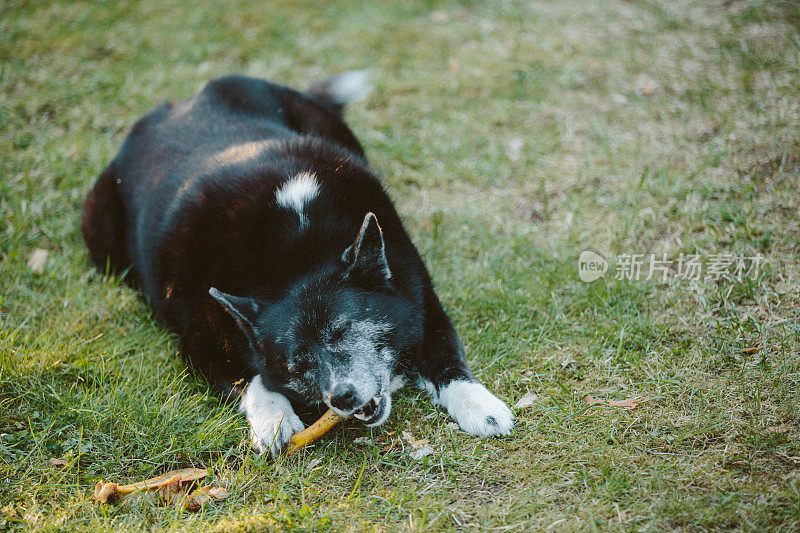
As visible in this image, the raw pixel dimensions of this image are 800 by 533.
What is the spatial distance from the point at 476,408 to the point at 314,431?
771 millimetres

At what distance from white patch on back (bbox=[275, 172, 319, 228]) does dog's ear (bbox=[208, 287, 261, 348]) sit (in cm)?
46

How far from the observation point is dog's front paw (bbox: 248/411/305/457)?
289cm

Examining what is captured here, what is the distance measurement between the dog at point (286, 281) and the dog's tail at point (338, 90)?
1173 millimetres

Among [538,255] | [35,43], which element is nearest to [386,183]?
[538,255]

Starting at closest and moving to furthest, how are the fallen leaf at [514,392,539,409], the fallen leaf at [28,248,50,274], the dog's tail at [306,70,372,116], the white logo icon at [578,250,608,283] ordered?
the fallen leaf at [514,392,539,409], the white logo icon at [578,250,608,283], the fallen leaf at [28,248,50,274], the dog's tail at [306,70,372,116]

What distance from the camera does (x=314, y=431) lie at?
9.65 feet

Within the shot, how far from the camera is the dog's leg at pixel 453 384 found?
2902 millimetres

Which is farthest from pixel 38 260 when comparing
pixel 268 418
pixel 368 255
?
pixel 368 255

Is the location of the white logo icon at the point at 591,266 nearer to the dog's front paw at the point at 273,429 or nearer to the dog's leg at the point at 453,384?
the dog's leg at the point at 453,384

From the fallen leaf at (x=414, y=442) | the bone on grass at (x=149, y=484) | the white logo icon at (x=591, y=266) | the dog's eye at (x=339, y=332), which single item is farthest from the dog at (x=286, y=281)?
the white logo icon at (x=591, y=266)

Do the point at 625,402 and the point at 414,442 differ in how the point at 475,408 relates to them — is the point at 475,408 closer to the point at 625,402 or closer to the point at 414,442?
the point at 414,442

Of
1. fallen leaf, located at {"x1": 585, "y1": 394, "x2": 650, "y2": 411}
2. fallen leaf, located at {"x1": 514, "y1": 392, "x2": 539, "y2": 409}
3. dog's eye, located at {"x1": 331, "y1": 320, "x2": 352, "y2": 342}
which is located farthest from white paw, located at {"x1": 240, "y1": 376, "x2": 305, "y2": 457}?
fallen leaf, located at {"x1": 585, "y1": 394, "x2": 650, "y2": 411}

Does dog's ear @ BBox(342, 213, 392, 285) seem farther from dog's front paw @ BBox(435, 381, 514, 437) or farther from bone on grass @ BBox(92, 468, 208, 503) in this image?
bone on grass @ BBox(92, 468, 208, 503)

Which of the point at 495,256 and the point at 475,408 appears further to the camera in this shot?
the point at 495,256
